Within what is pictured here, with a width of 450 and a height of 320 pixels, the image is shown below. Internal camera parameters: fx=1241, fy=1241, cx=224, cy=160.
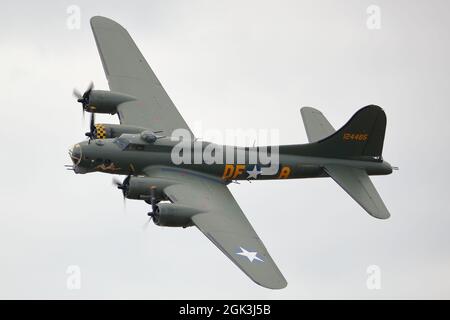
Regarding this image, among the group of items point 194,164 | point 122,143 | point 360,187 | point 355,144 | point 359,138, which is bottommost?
point 360,187

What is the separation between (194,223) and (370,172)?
38.6 feet

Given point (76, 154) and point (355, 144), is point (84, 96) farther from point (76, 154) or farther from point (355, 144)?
point (355, 144)

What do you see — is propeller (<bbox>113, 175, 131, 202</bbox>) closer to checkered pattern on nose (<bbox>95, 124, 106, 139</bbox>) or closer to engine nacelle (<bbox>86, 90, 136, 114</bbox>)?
checkered pattern on nose (<bbox>95, 124, 106, 139</bbox>)

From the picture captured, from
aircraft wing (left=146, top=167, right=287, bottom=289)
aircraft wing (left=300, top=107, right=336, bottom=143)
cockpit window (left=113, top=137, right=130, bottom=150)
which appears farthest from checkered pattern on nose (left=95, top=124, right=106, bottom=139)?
aircraft wing (left=300, top=107, right=336, bottom=143)

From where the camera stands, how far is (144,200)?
200 ft

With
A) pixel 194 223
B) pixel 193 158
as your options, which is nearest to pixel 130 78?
pixel 193 158

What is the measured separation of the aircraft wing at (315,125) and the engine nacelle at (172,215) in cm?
1069

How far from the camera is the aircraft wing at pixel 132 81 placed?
217ft

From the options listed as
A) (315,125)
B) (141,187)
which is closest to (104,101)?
(141,187)

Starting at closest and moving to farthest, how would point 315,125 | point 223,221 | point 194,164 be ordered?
point 223,221 < point 194,164 < point 315,125

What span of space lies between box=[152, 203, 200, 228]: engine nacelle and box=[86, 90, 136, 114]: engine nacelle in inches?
373

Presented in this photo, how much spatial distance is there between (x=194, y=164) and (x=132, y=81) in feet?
26.7

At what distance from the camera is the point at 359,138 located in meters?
66.0

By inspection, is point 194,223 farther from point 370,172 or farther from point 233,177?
point 370,172
